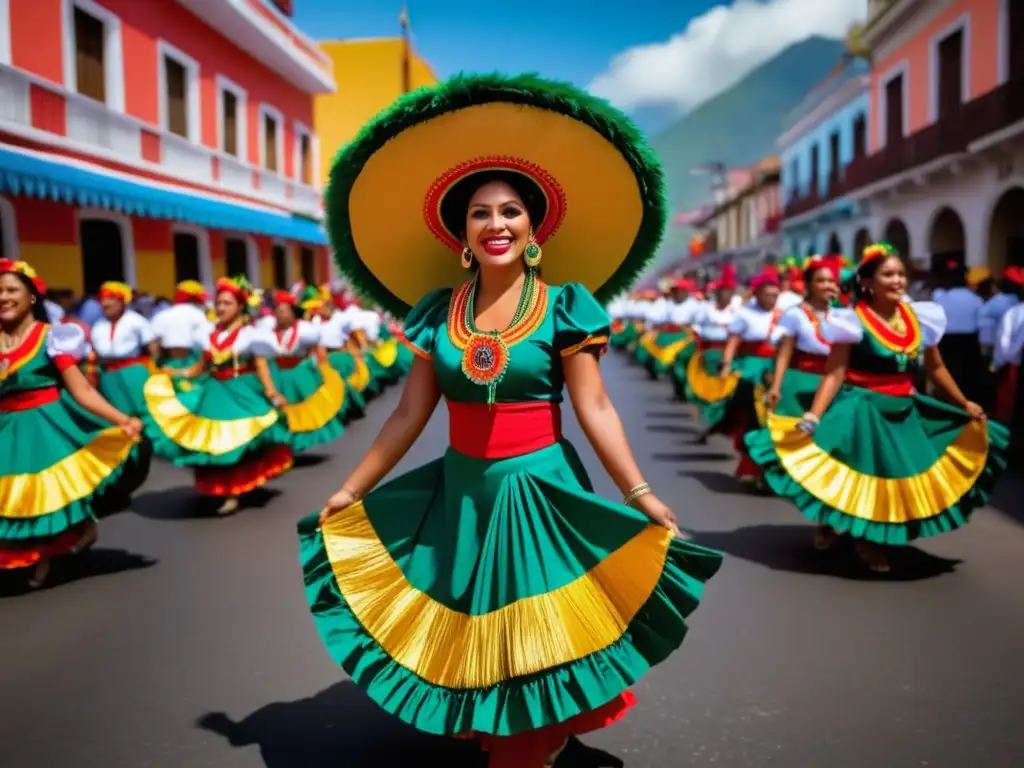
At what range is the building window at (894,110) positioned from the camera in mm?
26672

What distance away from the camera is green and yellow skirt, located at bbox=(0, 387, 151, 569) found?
5824 mm

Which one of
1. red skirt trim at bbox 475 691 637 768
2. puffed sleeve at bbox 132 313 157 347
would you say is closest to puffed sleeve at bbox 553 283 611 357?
red skirt trim at bbox 475 691 637 768

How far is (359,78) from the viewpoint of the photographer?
133 ft

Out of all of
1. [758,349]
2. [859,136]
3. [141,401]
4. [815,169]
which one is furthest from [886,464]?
[815,169]

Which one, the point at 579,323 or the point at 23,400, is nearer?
the point at 579,323

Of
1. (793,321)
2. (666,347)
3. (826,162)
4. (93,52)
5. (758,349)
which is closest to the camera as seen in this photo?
(793,321)

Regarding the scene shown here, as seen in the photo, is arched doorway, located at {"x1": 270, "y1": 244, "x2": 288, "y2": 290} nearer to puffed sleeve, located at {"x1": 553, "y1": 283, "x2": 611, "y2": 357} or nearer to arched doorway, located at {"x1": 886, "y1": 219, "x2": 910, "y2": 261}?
arched doorway, located at {"x1": 886, "y1": 219, "x2": 910, "y2": 261}

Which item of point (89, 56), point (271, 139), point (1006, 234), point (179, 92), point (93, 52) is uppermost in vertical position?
point (271, 139)

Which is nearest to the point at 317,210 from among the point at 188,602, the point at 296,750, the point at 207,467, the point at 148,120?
the point at 148,120

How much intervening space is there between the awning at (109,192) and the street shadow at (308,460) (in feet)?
15.3

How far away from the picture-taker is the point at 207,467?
823 centimetres

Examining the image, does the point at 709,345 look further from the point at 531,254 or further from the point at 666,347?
the point at 531,254

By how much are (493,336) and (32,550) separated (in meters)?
3.83

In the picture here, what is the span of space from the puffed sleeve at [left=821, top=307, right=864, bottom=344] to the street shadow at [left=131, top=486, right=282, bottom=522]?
472 cm
